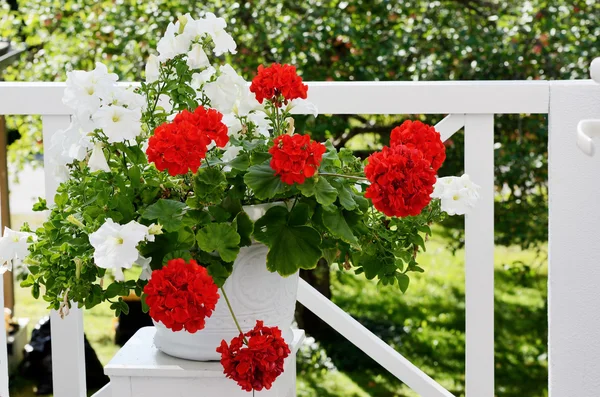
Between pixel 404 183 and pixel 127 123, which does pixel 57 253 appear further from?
pixel 404 183

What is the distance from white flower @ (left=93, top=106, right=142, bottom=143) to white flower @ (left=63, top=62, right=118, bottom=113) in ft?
Result: 0.09

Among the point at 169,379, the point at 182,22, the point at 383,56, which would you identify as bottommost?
the point at 169,379

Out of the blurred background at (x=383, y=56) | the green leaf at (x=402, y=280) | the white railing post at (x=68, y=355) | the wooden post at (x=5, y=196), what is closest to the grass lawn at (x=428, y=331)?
the blurred background at (x=383, y=56)

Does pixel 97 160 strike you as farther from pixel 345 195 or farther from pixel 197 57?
pixel 345 195

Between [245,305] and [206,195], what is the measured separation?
0.59 ft

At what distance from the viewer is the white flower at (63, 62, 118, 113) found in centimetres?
130

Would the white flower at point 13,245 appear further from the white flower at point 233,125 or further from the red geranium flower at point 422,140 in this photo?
the red geranium flower at point 422,140

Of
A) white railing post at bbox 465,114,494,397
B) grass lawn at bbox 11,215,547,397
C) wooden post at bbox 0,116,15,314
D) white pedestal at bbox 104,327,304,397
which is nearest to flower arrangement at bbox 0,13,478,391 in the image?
white pedestal at bbox 104,327,304,397

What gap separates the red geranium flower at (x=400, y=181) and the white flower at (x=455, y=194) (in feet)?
0.45

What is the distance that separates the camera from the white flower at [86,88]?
1298mm

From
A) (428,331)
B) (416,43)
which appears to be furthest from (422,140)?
(428,331)

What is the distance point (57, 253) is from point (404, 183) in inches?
19.4

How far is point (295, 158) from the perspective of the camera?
4.06 ft

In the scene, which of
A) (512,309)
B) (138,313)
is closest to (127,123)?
(138,313)
